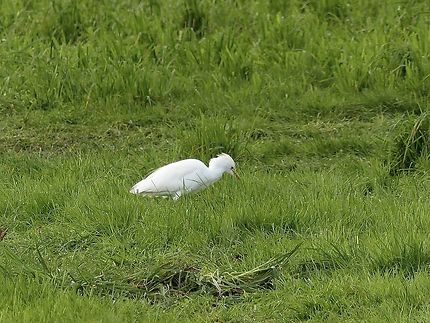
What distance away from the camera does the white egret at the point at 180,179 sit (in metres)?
5.88

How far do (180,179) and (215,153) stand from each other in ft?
3.32

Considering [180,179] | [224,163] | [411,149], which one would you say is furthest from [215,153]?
[411,149]

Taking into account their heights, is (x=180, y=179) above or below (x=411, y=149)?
above

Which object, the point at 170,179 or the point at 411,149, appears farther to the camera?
the point at 411,149

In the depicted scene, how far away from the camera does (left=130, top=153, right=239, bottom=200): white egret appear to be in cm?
588

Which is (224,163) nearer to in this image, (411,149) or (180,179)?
(180,179)

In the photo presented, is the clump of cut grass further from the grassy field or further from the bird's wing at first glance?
the bird's wing

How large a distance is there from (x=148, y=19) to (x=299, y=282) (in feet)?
14.9

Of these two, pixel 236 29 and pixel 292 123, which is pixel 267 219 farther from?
pixel 236 29

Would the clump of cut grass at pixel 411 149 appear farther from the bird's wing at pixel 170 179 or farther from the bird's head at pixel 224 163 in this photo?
the bird's wing at pixel 170 179

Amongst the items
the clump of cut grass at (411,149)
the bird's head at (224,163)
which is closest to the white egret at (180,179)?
the bird's head at (224,163)

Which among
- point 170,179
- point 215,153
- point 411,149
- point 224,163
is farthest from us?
point 215,153

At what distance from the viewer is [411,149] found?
6586 millimetres

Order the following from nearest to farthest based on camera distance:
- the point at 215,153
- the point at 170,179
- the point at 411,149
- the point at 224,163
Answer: the point at 170,179, the point at 224,163, the point at 411,149, the point at 215,153
